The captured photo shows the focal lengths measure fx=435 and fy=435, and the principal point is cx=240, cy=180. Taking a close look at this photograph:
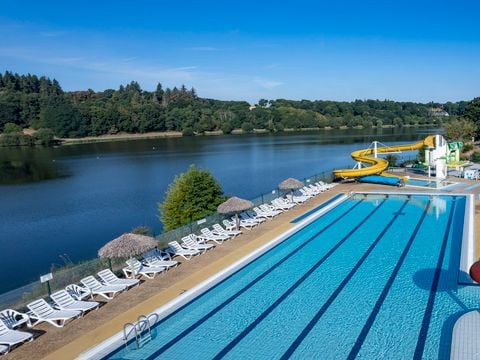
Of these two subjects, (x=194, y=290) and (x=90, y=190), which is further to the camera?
(x=90, y=190)

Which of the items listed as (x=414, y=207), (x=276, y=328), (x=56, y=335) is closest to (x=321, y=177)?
(x=414, y=207)

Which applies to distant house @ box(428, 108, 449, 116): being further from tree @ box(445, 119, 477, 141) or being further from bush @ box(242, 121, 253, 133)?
tree @ box(445, 119, 477, 141)

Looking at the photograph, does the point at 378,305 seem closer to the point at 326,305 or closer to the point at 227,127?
the point at 326,305

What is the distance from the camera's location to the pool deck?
7.30 metres

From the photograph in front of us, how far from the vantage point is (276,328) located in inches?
314

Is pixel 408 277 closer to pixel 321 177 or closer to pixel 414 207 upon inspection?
pixel 414 207

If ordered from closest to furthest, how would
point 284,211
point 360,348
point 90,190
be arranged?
point 360,348 < point 284,211 < point 90,190

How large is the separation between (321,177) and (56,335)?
17078 millimetres

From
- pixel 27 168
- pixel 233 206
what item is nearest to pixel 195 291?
pixel 233 206

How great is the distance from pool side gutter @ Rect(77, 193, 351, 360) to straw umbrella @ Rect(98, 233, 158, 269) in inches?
56.0

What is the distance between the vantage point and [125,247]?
9570 mm

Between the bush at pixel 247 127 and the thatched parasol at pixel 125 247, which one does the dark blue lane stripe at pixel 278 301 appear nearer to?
the thatched parasol at pixel 125 247

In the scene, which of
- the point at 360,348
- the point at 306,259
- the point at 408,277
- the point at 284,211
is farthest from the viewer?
the point at 284,211

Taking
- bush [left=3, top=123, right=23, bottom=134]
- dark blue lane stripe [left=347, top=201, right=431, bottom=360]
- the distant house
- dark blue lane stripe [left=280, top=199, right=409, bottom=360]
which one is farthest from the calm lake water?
the distant house
